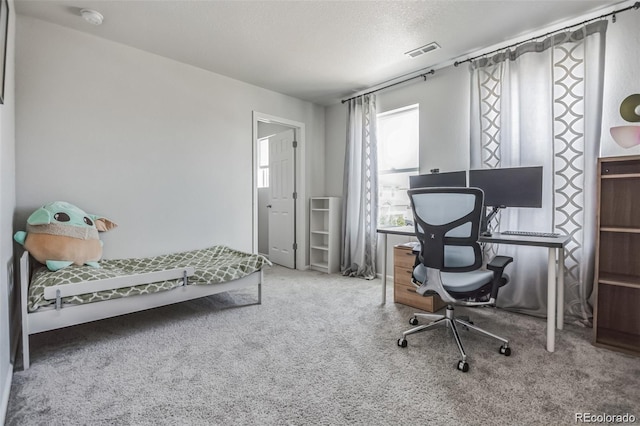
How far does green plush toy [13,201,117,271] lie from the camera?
83.9 inches

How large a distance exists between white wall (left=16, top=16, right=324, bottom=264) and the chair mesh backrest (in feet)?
8.04

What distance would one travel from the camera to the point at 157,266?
272cm

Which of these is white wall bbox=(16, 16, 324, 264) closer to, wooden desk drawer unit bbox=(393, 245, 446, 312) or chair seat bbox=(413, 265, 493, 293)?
wooden desk drawer unit bbox=(393, 245, 446, 312)

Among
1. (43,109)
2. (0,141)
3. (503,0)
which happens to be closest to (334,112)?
(503,0)

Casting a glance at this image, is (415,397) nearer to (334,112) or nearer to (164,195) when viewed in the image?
(164,195)

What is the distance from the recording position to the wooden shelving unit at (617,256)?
2037mm

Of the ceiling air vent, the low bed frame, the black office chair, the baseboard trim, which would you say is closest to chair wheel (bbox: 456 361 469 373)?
the black office chair

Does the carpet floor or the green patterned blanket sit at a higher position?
the green patterned blanket

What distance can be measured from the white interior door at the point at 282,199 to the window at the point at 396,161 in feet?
4.30

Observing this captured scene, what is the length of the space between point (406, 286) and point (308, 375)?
1480 millimetres

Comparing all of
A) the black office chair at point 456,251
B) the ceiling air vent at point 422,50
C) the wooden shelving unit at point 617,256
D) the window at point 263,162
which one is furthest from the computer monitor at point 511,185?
the window at point 263,162

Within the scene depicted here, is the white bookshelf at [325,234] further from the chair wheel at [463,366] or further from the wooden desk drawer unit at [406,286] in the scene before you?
the chair wheel at [463,366]

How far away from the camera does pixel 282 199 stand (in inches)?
186

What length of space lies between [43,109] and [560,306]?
14.5 feet
